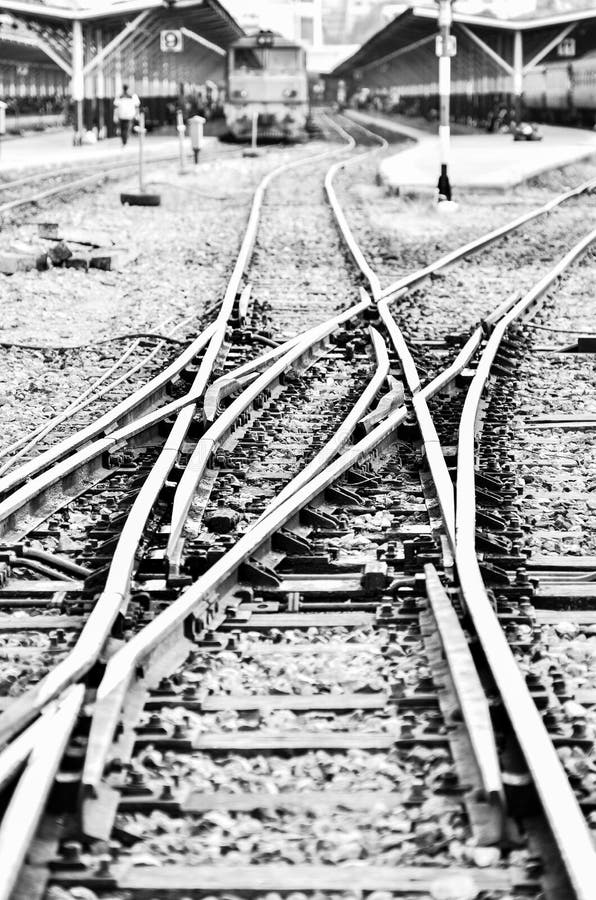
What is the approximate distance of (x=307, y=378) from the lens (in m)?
8.26

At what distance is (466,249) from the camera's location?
14.8 m

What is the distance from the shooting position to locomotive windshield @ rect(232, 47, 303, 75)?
3784cm

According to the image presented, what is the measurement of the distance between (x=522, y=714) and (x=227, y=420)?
3.43 m

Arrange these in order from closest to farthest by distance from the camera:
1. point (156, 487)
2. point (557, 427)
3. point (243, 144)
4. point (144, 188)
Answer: point (156, 487), point (557, 427), point (144, 188), point (243, 144)

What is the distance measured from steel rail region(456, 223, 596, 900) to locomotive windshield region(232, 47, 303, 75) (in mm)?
33541

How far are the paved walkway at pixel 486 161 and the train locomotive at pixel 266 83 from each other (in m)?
3.76

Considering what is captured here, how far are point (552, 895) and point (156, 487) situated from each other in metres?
2.97

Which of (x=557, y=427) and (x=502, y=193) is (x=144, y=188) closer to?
(x=502, y=193)

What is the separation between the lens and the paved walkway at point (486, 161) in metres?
22.8

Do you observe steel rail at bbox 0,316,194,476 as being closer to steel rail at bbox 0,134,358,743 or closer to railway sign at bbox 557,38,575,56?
steel rail at bbox 0,134,358,743

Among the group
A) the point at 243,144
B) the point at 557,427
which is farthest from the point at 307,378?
the point at 243,144

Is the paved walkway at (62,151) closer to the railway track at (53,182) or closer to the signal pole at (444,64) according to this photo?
the railway track at (53,182)

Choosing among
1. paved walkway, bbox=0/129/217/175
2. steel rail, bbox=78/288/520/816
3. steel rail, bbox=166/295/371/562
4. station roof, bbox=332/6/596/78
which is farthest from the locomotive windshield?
steel rail, bbox=78/288/520/816

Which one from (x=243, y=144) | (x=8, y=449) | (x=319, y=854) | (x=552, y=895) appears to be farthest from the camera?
(x=243, y=144)
